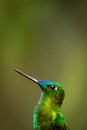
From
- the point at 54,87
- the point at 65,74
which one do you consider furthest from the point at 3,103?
the point at 54,87

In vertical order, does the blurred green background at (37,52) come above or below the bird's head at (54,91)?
above

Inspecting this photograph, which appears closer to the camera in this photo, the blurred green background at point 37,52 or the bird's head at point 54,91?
the bird's head at point 54,91

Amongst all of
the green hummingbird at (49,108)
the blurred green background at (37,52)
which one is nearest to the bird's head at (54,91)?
the green hummingbird at (49,108)

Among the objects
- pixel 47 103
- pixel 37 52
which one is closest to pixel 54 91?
pixel 47 103

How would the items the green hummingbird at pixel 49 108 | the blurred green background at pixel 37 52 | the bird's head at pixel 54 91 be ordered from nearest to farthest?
the green hummingbird at pixel 49 108
the bird's head at pixel 54 91
the blurred green background at pixel 37 52

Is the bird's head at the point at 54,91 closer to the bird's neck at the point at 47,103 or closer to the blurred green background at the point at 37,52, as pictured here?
the bird's neck at the point at 47,103

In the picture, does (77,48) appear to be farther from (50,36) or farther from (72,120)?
(72,120)

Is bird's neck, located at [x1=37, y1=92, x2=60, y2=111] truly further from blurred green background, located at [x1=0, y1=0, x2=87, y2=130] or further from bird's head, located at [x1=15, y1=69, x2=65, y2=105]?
blurred green background, located at [x1=0, y1=0, x2=87, y2=130]

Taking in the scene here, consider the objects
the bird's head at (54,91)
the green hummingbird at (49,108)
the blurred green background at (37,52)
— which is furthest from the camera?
the blurred green background at (37,52)
